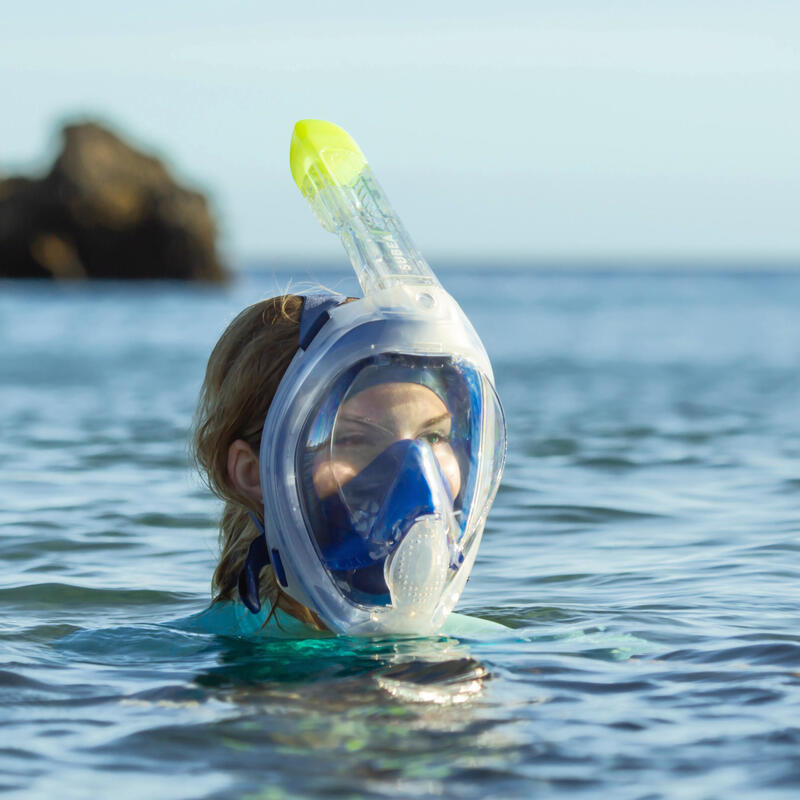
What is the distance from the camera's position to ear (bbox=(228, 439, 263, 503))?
4.21m

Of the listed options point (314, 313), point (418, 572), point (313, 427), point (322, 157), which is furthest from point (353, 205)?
point (418, 572)

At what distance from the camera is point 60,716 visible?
3652 millimetres

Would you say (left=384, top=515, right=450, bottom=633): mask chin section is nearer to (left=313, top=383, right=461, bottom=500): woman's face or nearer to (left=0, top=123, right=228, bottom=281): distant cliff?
(left=313, top=383, right=461, bottom=500): woman's face

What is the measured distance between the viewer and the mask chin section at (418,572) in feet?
12.8

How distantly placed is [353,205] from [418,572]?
1.22 metres

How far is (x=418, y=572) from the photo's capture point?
155 inches

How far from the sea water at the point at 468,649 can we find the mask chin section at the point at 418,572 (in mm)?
148

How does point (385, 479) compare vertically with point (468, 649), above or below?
above

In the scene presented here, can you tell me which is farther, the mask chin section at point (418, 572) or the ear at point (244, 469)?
the ear at point (244, 469)

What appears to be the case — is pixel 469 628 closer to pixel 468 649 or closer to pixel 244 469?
pixel 468 649

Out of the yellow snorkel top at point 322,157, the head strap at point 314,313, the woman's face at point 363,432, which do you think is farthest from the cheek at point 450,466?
the yellow snorkel top at point 322,157

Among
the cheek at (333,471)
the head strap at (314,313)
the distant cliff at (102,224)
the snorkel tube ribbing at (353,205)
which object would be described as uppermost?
the distant cliff at (102,224)

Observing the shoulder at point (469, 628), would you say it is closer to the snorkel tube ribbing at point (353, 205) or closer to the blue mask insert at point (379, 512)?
the blue mask insert at point (379, 512)

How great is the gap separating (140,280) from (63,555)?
5931 cm
